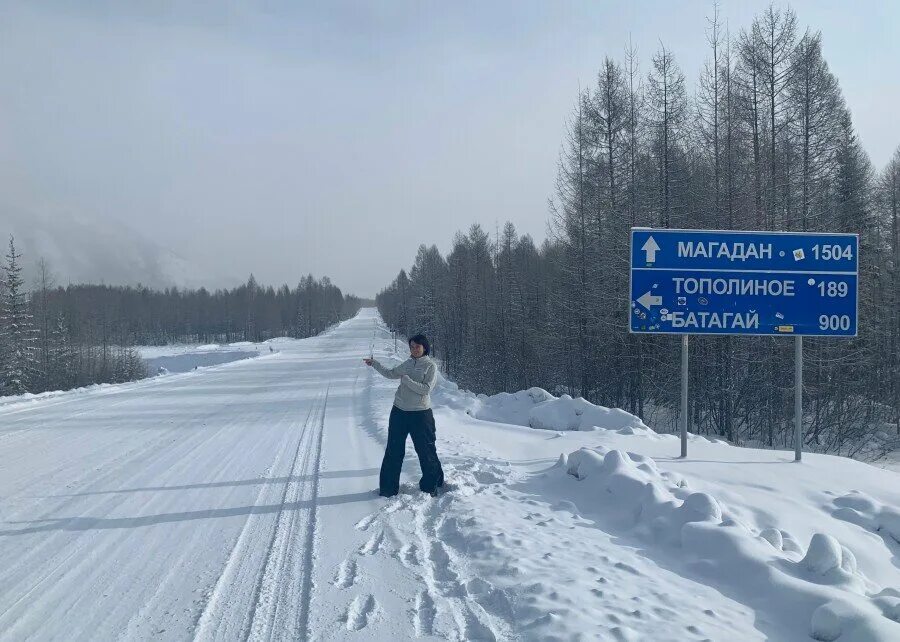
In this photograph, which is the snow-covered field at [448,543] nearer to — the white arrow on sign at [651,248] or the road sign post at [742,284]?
the road sign post at [742,284]

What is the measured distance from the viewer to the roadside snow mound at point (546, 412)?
1270 cm

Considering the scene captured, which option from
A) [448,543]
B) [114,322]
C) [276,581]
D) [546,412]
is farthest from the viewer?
[114,322]

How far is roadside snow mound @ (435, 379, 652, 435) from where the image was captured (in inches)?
500

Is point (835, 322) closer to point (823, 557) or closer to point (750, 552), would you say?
point (823, 557)

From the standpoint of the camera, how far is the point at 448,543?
5.16 m

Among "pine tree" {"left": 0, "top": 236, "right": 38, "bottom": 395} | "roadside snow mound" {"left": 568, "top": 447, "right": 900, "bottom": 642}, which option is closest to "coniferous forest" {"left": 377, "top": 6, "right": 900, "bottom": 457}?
"roadside snow mound" {"left": 568, "top": 447, "right": 900, "bottom": 642}

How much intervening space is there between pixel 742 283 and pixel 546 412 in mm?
6110

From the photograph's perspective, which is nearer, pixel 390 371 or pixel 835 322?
pixel 390 371

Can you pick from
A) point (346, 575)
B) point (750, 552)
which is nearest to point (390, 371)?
point (346, 575)

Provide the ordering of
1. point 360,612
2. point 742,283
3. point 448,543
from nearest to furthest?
point 360,612 → point 448,543 → point 742,283

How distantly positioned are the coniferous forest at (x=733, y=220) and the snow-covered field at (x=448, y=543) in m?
10.1

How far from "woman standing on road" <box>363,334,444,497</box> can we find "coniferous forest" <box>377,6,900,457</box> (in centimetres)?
1406

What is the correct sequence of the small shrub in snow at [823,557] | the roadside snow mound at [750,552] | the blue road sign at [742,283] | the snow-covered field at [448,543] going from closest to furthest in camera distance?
the roadside snow mound at [750,552] < the snow-covered field at [448,543] < the small shrub in snow at [823,557] < the blue road sign at [742,283]

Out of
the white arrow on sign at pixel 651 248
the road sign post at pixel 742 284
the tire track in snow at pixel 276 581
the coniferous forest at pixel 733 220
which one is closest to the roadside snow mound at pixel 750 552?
the road sign post at pixel 742 284
